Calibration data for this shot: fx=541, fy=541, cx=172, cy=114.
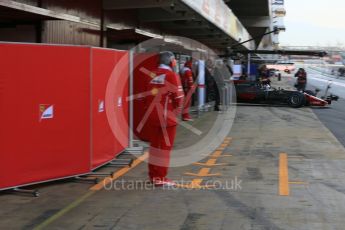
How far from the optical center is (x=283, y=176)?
28.0 ft

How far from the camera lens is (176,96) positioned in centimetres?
753

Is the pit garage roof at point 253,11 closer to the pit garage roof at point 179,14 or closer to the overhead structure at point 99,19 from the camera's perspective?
the pit garage roof at point 179,14

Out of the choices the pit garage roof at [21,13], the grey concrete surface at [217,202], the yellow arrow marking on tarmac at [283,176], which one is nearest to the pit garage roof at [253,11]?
the yellow arrow marking on tarmac at [283,176]

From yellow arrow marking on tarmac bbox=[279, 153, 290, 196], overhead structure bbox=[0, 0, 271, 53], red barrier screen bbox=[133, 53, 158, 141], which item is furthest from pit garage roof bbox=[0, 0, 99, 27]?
yellow arrow marking on tarmac bbox=[279, 153, 290, 196]

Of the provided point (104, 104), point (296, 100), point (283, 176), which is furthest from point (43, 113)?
point (296, 100)

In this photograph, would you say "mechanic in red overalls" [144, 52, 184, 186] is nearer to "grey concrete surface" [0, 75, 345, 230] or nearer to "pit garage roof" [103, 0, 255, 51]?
"grey concrete surface" [0, 75, 345, 230]

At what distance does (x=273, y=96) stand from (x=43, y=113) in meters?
16.9

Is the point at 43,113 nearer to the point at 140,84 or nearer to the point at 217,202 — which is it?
the point at 217,202

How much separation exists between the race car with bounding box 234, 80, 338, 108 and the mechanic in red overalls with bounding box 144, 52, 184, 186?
620 inches

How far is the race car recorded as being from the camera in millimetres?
22656

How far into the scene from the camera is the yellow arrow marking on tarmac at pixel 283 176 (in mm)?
7441

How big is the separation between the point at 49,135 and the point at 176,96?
1.84 m

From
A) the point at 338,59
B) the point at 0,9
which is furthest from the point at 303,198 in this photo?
the point at 338,59

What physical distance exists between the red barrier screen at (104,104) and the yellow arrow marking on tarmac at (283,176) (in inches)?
112
